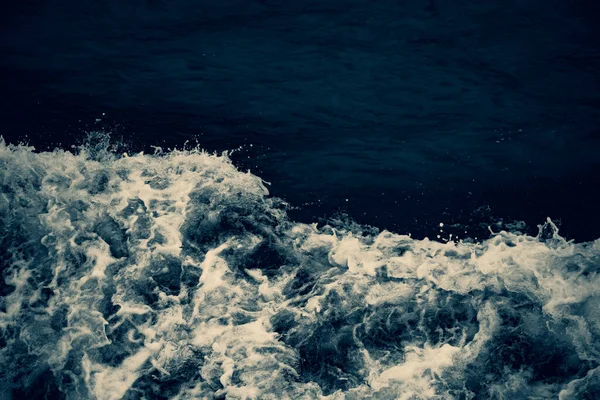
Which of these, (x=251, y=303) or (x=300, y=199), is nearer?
(x=251, y=303)

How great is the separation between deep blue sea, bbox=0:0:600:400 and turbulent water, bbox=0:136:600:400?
0.02 m

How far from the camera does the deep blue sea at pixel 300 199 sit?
4.70m

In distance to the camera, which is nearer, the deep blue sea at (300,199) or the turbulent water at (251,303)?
the turbulent water at (251,303)

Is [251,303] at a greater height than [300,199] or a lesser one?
lesser

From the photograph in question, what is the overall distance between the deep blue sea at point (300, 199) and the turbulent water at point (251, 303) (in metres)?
0.02

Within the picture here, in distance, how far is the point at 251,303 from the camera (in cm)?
541

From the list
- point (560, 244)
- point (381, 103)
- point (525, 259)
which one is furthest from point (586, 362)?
point (381, 103)

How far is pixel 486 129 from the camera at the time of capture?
7531 millimetres

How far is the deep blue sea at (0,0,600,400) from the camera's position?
470 centimetres

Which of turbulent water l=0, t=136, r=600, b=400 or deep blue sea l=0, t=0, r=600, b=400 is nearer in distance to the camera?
turbulent water l=0, t=136, r=600, b=400

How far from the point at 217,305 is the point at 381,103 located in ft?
13.9

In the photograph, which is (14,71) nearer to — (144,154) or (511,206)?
(144,154)

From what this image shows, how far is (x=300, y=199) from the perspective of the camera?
751cm

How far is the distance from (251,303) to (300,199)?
249 cm
